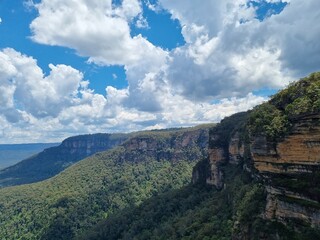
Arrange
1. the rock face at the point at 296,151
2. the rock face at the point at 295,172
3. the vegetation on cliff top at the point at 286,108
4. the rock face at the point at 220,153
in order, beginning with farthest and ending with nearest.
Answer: the rock face at the point at 220,153, the vegetation on cliff top at the point at 286,108, the rock face at the point at 296,151, the rock face at the point at 295,172

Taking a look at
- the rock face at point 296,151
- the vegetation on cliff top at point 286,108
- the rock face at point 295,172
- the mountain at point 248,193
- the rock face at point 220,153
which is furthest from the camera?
the rock face at point 220,153

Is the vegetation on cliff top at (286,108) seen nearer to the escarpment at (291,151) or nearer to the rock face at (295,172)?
the escarpment at (291,151)

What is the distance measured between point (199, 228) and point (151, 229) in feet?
106

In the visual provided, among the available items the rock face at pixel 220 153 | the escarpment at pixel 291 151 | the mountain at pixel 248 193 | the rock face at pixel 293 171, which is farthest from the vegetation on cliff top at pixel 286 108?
the rock face at pixel 220 153

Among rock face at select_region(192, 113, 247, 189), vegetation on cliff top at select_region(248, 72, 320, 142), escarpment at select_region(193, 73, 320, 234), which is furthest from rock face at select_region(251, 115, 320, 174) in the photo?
rock face at select_region(192, 113, 247, 189)

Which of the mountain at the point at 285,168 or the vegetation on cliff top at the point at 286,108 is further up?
the vegetation on cliff top at the point at 286,108

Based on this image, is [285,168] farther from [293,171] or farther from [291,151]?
[291,151]

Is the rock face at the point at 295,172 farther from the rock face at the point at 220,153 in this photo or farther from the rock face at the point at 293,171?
the rock face at the point at 220,153

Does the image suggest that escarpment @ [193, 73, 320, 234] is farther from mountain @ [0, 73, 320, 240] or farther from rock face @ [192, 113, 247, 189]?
rock face @ [192, 113, 247, 189]

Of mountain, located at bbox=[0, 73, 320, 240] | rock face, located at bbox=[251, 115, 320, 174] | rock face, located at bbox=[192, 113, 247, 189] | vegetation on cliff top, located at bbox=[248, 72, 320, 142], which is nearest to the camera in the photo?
rock face, located at bbox=[251, 115, 320, 174]

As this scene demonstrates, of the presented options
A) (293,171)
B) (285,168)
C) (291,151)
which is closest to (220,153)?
(285,168)

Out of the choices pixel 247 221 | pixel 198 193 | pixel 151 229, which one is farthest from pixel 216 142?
pixel 247 221

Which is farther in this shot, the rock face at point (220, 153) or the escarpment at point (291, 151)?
the rock face at point (220, 153)

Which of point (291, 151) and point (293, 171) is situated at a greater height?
point (291, 151)
